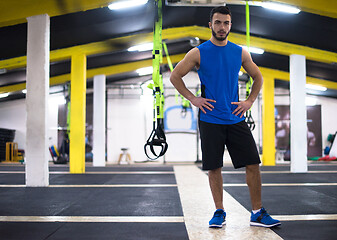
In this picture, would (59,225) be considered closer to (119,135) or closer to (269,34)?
(269,34)

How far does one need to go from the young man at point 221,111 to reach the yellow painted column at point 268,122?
28.4 ft

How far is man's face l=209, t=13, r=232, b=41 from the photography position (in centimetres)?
234

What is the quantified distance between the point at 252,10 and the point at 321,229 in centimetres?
544

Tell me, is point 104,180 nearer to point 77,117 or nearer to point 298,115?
point 77,117

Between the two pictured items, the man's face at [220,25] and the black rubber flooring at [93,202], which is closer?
the man's face at [220,25]

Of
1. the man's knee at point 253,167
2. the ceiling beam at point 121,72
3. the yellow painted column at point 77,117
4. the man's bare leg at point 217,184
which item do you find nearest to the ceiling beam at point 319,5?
the man's knee at point 253,167

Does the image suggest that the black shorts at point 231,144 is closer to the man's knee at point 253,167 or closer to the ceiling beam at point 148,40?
the man's knee at point 253,167

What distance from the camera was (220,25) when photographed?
7.79 feet

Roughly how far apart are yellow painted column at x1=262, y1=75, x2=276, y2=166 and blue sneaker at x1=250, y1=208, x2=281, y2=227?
341 inches

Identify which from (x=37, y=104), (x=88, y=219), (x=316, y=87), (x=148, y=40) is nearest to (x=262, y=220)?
(x=88, y=219)

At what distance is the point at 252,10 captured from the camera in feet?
22.4

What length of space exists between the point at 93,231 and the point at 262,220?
1.22 meters

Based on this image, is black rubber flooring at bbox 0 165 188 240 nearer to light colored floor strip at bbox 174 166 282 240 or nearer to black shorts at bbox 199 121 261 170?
light colored floor strip at bbox 174 166 282 240

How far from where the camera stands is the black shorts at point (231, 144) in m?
2.39
